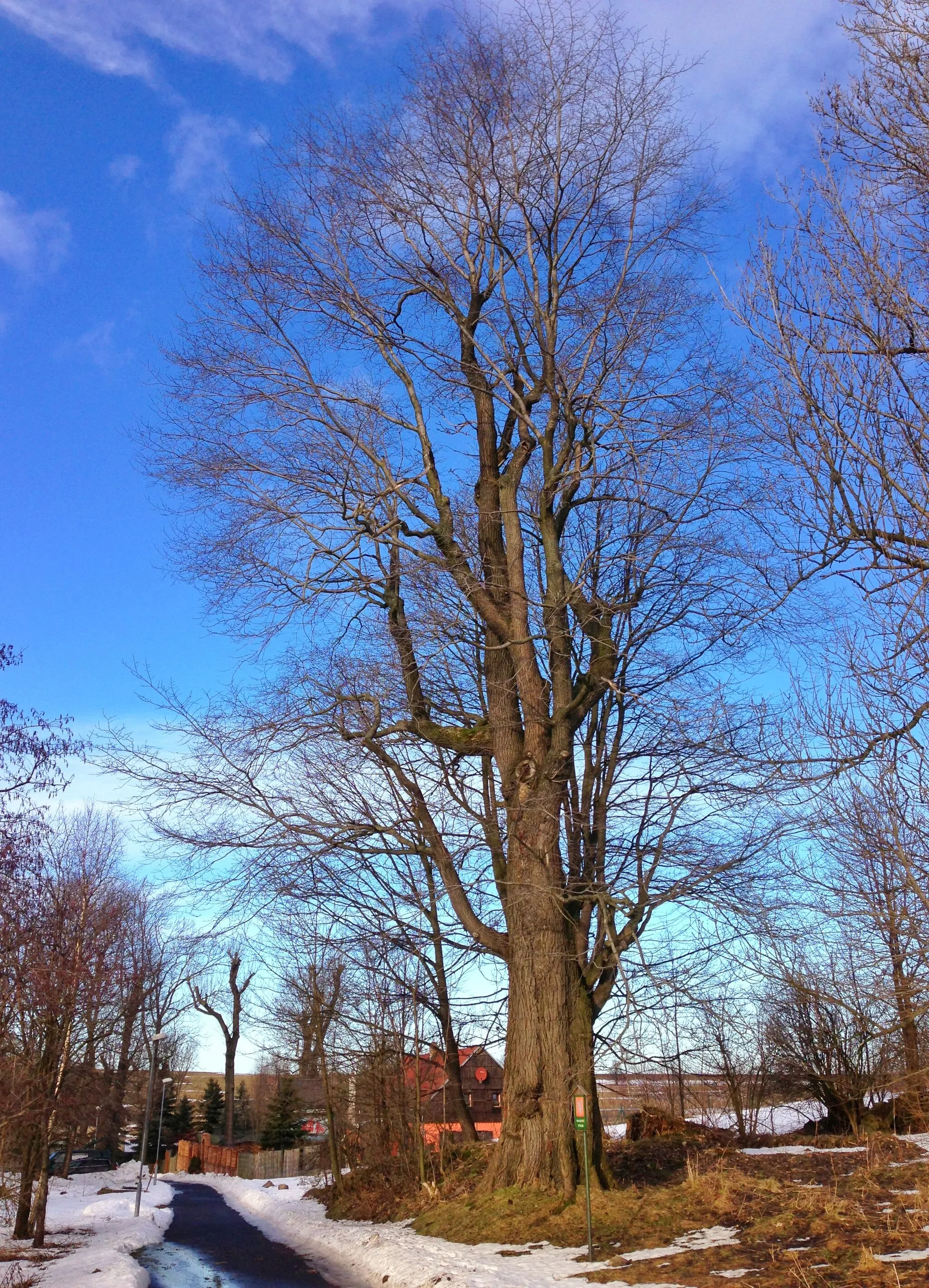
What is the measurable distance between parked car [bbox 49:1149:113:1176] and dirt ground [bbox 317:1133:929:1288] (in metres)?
30.6

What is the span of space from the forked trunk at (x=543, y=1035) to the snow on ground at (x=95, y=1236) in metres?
4.48

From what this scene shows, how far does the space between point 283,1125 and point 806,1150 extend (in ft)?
109

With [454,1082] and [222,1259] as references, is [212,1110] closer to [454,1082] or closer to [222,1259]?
[454,1082]

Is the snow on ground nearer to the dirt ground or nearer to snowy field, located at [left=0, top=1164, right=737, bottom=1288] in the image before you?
snowy field, located at [left=0, top=1164, right=737, bottom=1288]

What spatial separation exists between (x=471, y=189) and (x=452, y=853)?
27.6 feet

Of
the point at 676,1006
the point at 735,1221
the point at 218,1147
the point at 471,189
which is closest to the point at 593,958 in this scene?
the point at 676,1006

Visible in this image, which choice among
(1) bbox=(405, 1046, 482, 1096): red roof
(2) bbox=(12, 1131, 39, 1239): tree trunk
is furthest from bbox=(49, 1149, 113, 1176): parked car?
(1) bbox=(405, 1046, 482, 1096): red roof

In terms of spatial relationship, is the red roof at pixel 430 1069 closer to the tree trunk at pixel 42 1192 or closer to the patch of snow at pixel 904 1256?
the tree trunk at pixel 42 1192

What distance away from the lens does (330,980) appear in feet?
66.1

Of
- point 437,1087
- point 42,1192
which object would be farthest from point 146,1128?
point 437,1087

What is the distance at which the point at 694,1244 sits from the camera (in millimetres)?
8961

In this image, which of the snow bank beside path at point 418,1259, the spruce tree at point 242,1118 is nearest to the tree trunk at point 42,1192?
the snow bank beside path at point 418,1259

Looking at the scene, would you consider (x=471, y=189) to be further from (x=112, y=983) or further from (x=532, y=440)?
(x=112, y=983)

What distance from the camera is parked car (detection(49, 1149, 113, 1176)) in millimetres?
40513
